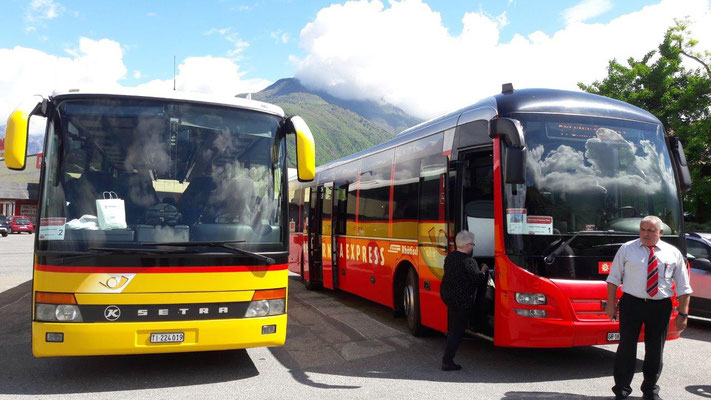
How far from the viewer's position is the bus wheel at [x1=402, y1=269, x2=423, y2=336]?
874cm

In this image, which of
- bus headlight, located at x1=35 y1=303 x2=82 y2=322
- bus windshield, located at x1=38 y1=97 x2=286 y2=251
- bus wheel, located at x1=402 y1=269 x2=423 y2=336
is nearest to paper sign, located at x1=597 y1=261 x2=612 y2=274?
bus wheel, located at x1=402 y1=269 x2=423 y2=336

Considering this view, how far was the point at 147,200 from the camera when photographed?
239 inches

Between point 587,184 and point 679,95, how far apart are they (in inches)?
901

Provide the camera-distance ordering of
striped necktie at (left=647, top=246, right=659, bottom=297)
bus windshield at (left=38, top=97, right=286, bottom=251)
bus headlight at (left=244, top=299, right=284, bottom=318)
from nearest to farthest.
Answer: striped necktie at (left=647, top=246, right=659, bottom=297) → bus windshield at (left=38, top=97, right=286, bottom=251) → bus headlight at (left=244, top=299, right=284, bottom=318)

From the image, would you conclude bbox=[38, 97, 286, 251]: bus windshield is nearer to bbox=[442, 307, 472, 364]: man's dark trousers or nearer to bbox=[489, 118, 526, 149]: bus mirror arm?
bbox=[442, 307, 472, 364]: man's dark trousers

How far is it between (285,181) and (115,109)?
191cm

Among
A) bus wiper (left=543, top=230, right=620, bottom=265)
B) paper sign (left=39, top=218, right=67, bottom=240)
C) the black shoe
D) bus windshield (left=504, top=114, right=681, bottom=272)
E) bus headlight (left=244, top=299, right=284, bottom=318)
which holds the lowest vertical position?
the black shoe

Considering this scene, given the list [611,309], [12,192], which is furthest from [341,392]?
[12,192]

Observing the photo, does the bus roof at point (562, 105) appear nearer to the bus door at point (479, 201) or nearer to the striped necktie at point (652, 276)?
the bus door at point (479, 201)

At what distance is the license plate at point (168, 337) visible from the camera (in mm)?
5875

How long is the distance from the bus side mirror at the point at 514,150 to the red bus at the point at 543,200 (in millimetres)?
11

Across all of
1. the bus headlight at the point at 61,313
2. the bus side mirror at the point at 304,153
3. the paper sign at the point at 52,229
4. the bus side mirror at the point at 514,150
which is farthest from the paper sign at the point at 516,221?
the paper sign at the point at 52,229

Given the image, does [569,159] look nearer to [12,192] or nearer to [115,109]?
[115,109]

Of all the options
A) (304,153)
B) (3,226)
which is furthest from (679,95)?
(3,226)
